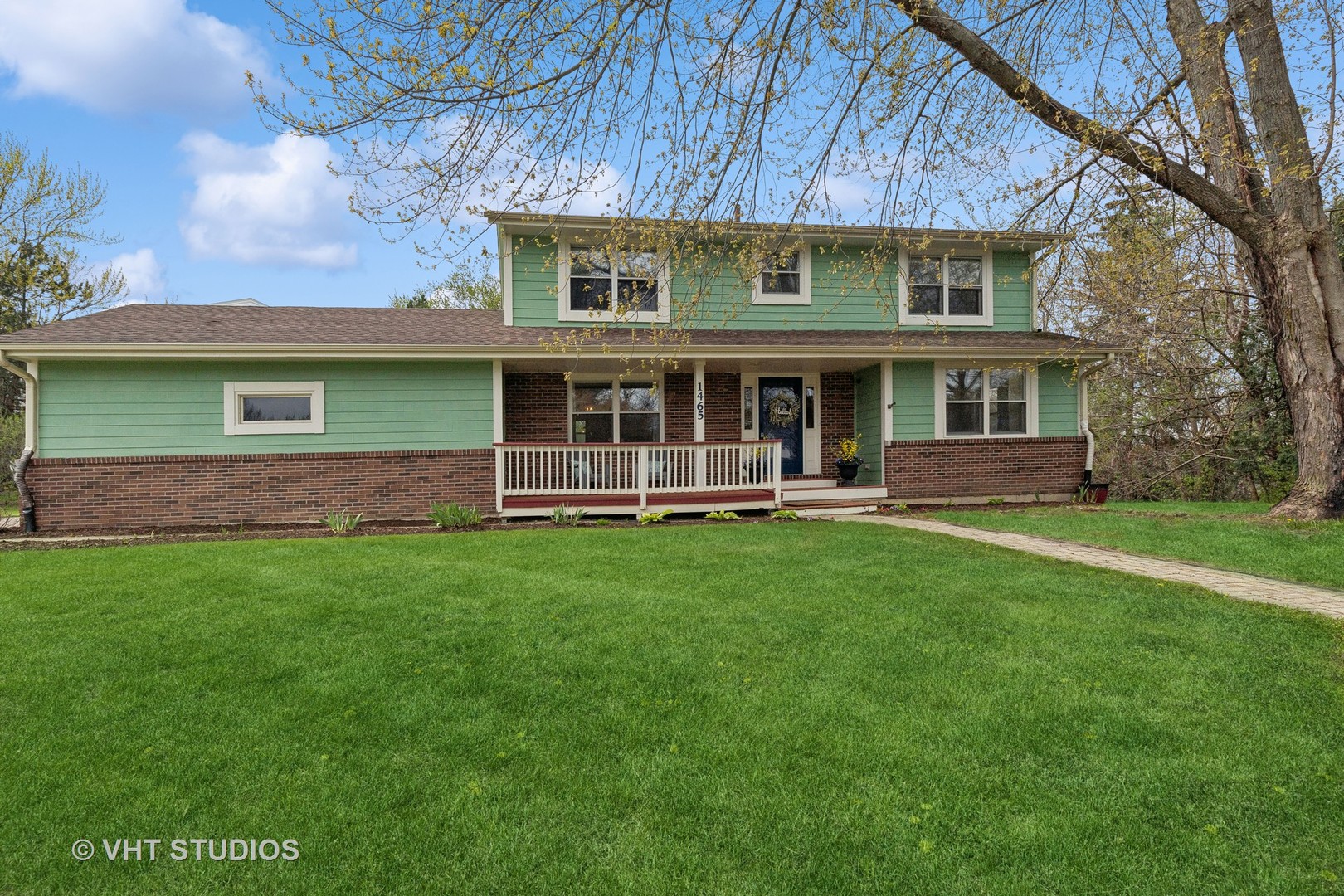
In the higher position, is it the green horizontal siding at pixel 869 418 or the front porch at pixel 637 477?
the green horizontal siding at pixel 869 418

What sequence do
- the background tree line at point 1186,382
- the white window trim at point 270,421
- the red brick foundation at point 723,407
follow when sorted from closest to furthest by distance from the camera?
the white window trim at point 270,421 → the red brick foundation at point 723,407 → the background tree line at point 1186,382

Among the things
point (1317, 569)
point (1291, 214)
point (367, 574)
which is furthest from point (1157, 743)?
point (1291, 214)

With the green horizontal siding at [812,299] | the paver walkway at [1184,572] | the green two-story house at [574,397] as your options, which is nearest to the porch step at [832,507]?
the green two-story house at [574,397]

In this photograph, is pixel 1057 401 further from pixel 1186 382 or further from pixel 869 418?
pixel 1186 382

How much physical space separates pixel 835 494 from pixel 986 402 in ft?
11.9

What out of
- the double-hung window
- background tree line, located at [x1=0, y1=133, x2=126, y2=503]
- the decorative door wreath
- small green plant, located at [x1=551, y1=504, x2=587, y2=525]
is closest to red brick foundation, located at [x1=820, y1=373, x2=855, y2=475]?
the decorative door wreath

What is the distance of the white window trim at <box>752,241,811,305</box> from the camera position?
1274cm

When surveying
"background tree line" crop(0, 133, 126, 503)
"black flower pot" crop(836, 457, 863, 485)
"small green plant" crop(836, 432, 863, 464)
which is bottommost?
"black flower pot" crop(836, 457, 863, 485)

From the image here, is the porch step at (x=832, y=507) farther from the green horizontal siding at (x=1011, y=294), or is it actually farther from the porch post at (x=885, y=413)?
the green horizontal siding at (x=1011, y=294)

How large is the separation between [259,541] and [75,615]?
3.64 m

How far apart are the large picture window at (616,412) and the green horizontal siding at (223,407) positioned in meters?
1.90

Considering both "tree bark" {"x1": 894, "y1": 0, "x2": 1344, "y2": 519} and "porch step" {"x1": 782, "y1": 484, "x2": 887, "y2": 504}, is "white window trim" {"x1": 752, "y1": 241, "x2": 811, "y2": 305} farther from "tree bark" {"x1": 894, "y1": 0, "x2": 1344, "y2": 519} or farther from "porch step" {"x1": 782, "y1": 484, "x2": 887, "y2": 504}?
"tree bark" {"x1": 894, "y1": 0, "x2": 1344, "y2": 519}

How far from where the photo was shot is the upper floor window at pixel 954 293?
43.0 ft

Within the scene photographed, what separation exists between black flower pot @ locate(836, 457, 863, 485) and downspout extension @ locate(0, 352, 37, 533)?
13.3 meters
